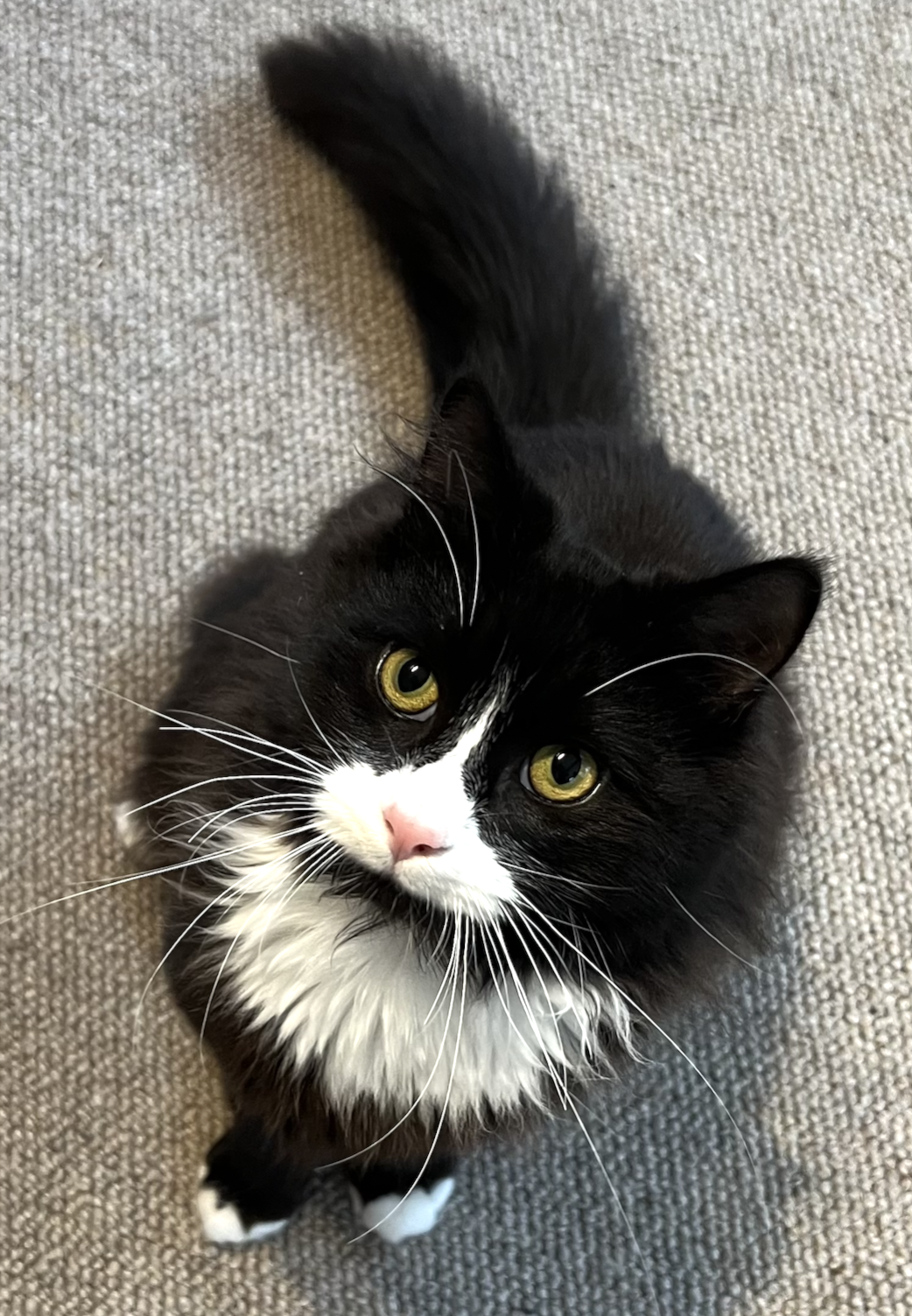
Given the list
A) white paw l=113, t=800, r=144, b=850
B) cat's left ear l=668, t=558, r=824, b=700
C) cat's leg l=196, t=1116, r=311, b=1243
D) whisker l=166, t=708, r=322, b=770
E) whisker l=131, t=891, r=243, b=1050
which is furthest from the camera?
white paw l=113, t=800, r=144, b=850

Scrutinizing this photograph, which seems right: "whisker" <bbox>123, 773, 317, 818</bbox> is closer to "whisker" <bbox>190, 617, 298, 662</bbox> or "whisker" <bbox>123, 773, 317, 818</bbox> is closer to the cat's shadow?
"whisker" <bbox>190, 617, 298, 662</bbox>

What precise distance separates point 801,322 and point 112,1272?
135cm

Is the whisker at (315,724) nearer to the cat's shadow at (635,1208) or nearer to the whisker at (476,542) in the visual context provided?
the whisker at (476,542)

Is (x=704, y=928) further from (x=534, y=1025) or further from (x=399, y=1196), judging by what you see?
(x=399, y=1196)

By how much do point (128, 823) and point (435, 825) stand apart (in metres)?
0.60

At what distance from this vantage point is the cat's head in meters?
0.79

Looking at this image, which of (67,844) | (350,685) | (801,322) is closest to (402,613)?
(350,685)

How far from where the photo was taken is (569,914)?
83 centimetres

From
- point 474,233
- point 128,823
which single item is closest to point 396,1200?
point 128,823

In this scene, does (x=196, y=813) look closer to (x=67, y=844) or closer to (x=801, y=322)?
(x=67, y=844)

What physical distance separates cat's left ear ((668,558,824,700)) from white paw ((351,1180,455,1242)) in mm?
630

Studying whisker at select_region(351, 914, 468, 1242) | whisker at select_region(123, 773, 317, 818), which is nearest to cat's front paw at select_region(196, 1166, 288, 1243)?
whisker at select_region(351, 914, 468, 1242)

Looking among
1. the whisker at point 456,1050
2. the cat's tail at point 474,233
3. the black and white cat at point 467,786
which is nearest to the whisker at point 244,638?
the black and white cat at point 467,786

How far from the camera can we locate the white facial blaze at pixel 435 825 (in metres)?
Result: 0.78
